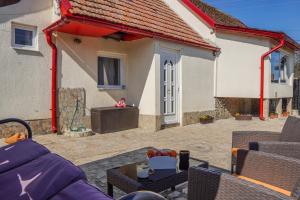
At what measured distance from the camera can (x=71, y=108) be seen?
7.93 metres

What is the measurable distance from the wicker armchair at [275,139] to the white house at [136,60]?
439 centimetres

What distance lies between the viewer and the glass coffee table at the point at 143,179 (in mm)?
2785

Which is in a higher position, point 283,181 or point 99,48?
point 99,48

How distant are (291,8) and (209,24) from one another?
9187 mm

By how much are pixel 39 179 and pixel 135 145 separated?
16.7ft

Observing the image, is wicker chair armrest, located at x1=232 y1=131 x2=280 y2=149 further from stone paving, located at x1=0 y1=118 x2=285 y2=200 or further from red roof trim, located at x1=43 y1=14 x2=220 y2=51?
red roof trim, located at x1=43 y1=14 x2=220 y2=51

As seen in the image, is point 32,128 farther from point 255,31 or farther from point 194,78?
point 255,31

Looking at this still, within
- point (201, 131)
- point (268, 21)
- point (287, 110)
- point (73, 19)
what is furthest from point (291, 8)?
point (73, 19)

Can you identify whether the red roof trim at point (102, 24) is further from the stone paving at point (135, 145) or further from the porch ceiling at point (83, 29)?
the stone paving at point (135, 145)

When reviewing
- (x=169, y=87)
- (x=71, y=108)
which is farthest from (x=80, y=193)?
(x=169, y=87)

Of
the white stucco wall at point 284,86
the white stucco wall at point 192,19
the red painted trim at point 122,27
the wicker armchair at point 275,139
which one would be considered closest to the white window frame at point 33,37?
the red painted trim at point 122,27

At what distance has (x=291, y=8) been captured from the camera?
17.5 meters

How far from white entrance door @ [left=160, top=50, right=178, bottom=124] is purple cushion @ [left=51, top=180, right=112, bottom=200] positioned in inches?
298

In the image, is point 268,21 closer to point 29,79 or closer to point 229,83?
point 229,83
